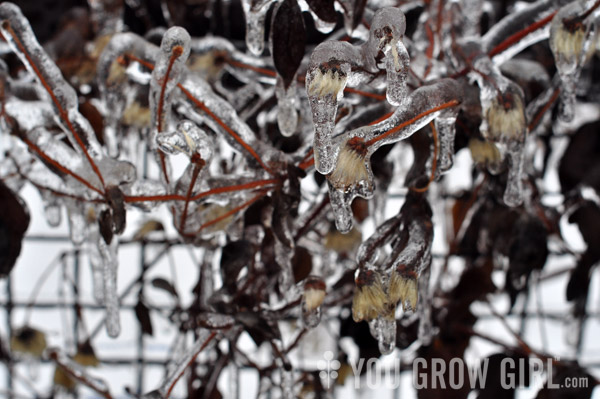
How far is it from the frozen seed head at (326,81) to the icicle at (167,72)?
0.14 m

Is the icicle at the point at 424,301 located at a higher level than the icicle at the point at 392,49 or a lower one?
lower

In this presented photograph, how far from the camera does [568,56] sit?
1.56 feet

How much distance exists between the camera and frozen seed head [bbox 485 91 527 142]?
460 millimetres

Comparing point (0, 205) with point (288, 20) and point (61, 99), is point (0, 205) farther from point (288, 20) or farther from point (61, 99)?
point (288, 20)

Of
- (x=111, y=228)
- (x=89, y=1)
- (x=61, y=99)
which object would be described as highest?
(x=89, y=1)

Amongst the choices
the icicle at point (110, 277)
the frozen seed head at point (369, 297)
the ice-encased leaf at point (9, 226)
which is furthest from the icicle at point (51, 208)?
the frozen seed head at point (369, 297)

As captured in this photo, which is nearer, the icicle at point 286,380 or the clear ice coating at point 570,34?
the clear ice coating at point 570,34

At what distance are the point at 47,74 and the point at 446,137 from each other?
33 centimetres

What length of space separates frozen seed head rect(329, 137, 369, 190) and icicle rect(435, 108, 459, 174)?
0.10m

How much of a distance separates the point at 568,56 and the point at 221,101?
0.91 feet

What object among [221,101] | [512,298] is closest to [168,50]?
[221,101]

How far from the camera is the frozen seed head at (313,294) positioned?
20.2 inches

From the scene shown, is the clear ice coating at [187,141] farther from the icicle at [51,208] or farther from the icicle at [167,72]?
the icicle at [51,208]

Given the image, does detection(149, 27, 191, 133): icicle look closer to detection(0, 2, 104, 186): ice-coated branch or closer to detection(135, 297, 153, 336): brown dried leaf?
detection(0, 2, 104, 186): ice-coated branch
